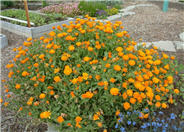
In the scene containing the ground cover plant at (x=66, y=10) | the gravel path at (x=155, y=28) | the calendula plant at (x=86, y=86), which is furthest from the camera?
the ground cover plant at (x=66, y=10)

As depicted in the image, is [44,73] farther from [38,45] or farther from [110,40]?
[110,40]

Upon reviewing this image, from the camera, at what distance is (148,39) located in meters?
4.66

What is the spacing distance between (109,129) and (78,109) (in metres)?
0.52

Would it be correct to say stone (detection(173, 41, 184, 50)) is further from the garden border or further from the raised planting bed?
the garden border

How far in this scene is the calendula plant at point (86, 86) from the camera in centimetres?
188

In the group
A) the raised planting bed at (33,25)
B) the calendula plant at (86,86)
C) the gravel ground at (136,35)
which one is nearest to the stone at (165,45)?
the gravel ground at (136,35)

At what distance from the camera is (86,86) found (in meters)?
1.99

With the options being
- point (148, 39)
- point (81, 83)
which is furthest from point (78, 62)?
point (148, 39)

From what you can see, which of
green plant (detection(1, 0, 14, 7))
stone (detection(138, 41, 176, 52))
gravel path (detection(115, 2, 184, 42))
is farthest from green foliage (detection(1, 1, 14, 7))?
stone (detection(138, 41, 176, 52))

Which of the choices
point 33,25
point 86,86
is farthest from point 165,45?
point 33,25

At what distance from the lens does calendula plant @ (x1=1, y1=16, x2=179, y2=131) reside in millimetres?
1884

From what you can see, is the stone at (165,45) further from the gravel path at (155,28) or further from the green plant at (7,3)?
the green plant at (7,3)

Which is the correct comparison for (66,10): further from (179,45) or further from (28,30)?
(179,45)

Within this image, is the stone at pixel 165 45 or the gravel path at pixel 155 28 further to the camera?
the gravel path at pixel 155 28
